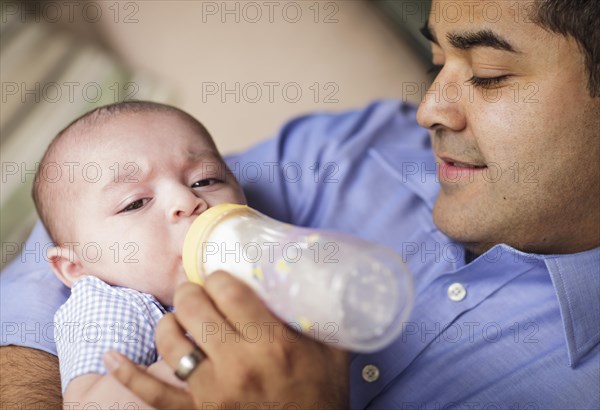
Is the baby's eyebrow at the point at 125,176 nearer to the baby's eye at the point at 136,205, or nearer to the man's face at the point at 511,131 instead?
the baby's eye at the point at 136,205

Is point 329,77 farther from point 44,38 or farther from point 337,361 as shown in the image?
point 337,361

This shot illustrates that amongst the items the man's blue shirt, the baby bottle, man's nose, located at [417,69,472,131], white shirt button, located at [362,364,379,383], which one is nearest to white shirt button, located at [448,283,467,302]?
the man's blue shirt

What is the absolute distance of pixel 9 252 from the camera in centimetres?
186

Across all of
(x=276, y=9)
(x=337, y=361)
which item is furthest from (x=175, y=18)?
(x=337, y=361)

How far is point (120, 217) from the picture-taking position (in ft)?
4.19

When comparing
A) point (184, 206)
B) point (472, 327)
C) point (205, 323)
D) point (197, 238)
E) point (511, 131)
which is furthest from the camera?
point (472, 327)

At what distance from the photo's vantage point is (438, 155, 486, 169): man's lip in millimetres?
1427

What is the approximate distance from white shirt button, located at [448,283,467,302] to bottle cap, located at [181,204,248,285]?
61 centimetres

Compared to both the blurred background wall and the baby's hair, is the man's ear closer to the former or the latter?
the baby's hair

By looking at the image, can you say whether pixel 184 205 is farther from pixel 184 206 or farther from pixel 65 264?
pixel 65 264

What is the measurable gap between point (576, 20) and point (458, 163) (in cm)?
38

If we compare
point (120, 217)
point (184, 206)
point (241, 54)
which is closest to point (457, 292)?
point (184, 206)

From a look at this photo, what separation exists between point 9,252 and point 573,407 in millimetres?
1504

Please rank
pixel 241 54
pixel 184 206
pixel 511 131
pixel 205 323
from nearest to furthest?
pixel 205 323 < pixel 184 206 < pixel 511 131 < pixel 241 54
